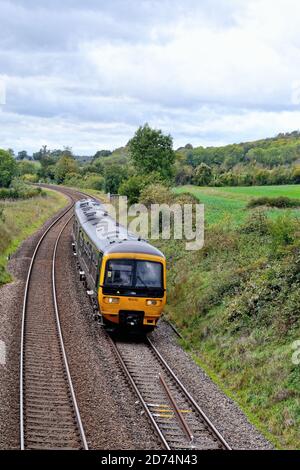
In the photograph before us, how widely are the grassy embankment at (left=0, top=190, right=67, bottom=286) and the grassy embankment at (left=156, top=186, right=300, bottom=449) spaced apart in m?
8.77

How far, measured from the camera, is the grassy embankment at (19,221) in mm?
32359

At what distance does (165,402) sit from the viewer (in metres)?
13.3

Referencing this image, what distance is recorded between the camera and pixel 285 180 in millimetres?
61531

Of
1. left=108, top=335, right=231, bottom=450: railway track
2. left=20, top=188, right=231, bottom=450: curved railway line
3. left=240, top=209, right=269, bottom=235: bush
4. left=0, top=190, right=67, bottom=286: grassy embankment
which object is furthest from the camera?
left=0, top=190, right=67, bottom=286: grassy embankment

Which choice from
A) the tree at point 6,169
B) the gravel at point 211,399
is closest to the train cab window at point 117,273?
the gravel at point 211,399

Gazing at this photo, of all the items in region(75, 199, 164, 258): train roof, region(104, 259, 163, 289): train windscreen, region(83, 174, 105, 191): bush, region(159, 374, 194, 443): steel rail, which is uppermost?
region(83, 174, 105, 191): bush

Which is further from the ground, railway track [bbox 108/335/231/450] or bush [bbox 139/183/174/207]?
bush [bbox 139/183/174/207]

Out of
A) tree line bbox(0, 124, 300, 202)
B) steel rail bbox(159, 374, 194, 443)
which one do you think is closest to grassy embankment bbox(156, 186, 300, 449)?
steel rail bbox(159, 374, 194, 443)

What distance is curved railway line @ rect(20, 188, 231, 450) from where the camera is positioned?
11.3m

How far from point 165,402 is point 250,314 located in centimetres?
518

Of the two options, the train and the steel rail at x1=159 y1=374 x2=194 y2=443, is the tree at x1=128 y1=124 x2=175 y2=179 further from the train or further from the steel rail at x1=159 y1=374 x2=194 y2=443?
the steel rail at x1=159 y1=374 x2=194 y2=443

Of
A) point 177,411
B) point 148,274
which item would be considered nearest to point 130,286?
point 148,274

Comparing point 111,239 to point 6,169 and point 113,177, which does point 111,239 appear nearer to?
point 113,177
